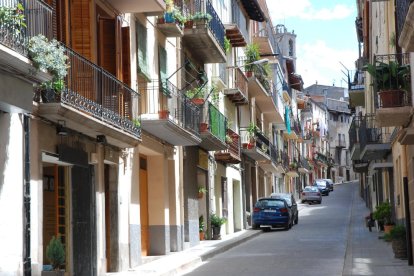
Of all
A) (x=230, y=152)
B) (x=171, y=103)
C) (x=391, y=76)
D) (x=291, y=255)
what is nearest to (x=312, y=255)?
(x=291, y=255)

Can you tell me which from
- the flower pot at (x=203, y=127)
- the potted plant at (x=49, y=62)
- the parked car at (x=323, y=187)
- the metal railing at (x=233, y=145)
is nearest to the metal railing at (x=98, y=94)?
the potted plant at (x=49, y=62)

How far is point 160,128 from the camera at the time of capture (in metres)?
21.5

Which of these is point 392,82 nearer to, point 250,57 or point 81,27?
point 81,27

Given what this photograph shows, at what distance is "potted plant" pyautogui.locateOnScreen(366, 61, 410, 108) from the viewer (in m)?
18.5

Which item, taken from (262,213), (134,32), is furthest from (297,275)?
(262,213)

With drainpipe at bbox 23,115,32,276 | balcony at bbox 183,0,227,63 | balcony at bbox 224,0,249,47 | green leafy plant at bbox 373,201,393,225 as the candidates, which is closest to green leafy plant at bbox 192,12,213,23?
balcony at bbox 183,0,227,63

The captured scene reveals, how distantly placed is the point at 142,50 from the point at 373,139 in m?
11.3

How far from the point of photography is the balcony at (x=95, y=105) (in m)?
14.3

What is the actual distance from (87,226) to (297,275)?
181 inches

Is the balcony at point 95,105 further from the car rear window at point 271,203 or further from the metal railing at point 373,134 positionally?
the car rear window at point 271,203

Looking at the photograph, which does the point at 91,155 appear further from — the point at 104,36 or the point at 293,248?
the point at 293,248

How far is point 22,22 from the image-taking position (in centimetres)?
1208

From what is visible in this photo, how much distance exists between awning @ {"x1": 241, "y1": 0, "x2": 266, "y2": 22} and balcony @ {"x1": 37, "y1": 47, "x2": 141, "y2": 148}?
24.6m

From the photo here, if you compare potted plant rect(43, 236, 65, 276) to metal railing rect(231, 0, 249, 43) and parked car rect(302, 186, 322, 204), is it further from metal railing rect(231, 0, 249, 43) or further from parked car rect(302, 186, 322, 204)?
parked car rect(302, 186, 322, 204)
